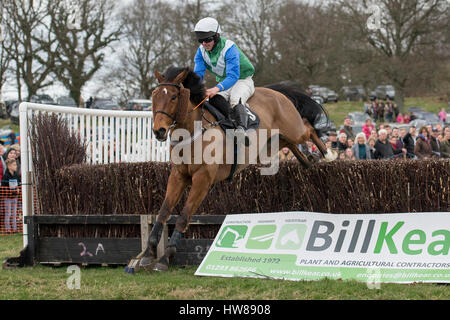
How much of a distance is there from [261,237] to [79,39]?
3071cm

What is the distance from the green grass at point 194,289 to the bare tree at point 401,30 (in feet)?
99.7

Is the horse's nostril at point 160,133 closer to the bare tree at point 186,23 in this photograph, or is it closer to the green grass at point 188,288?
the green grass at point 188,288

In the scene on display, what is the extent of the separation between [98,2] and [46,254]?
3012 centimetres

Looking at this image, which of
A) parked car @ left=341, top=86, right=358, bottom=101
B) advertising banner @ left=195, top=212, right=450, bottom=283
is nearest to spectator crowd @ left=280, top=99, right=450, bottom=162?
advertising banner @ left=195, top=212, right=450, bottom=283

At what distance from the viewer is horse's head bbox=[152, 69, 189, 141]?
17.7 feet

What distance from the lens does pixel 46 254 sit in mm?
7391

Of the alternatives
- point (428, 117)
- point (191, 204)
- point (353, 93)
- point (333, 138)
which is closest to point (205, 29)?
point (191, 204)

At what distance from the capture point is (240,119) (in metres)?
6.32

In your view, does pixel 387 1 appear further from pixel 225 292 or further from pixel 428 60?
pixel 225 292

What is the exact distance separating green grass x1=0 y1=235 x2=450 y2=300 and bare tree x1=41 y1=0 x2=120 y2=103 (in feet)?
89.0

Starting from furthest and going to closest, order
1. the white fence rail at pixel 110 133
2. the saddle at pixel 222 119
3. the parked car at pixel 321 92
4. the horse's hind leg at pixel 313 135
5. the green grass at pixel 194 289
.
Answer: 1. the parked car at pixel 321 92
2. the white fence rail at pixel 110 133
3. the horse's hind leg at pixel 313 135
4. the saddle at pixel 222 119
5. the green grass at pixel 194 289

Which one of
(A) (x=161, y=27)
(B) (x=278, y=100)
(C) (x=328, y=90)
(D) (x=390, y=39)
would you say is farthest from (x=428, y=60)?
(B) (x=278, y=100)

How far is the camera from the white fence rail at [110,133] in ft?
25.8

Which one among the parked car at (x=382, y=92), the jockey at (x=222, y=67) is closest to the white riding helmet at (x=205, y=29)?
the jockey at (x=222, y=67)
